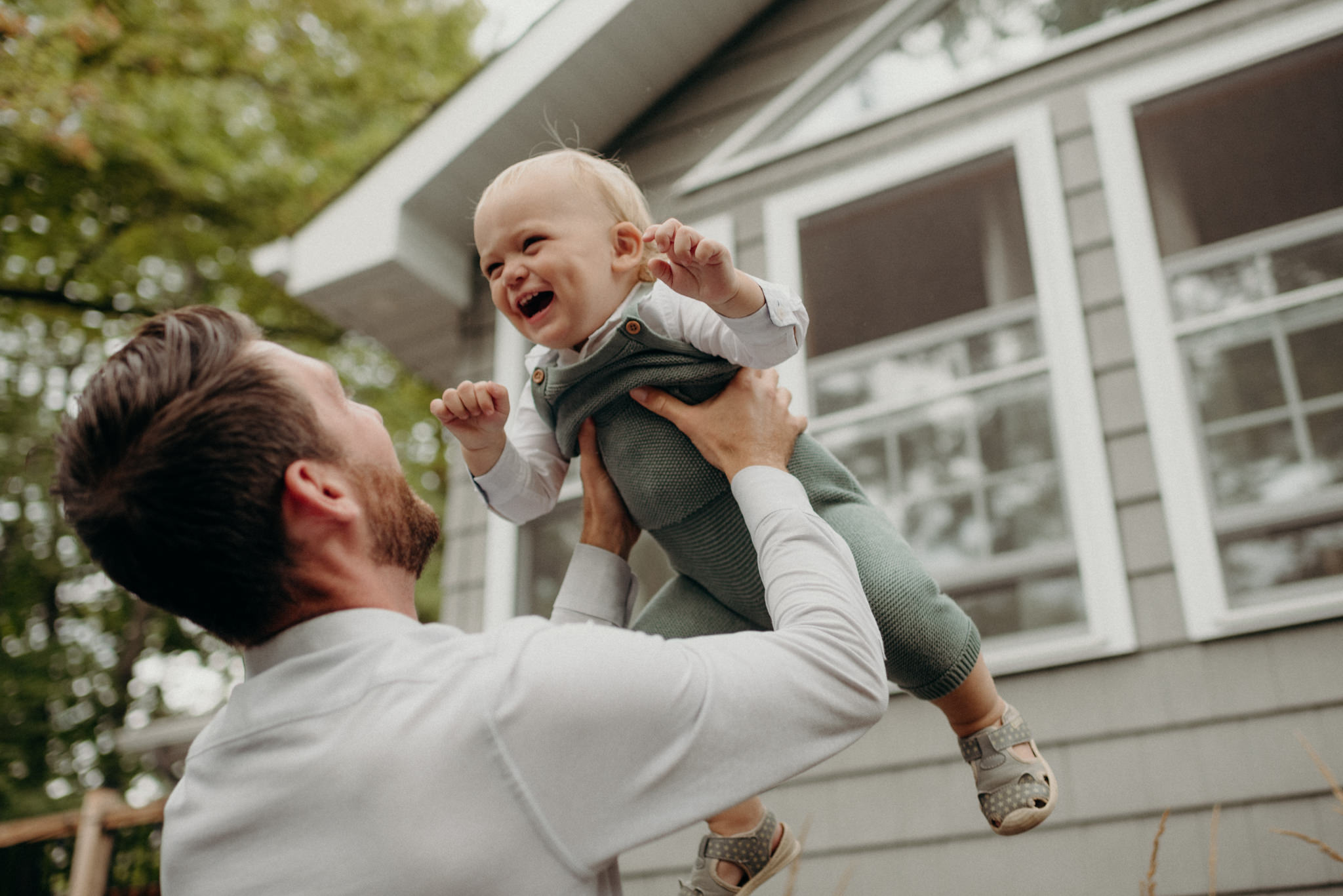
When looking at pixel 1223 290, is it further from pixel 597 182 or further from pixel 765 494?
pixel 765 494

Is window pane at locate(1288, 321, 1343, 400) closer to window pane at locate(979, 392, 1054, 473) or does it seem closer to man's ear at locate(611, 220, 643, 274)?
window pane at locate(979, 392, 1054, 473)

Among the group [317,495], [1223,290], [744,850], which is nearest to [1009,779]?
[744,850]

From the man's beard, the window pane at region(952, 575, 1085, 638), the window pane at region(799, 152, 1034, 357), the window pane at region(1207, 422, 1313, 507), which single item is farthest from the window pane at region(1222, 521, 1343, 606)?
the man's beard

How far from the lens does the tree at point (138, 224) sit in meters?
9.71

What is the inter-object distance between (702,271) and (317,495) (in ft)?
1.90

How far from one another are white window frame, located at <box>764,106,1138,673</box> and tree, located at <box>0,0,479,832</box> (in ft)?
22.8

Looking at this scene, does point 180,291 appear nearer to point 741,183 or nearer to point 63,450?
point 741,183

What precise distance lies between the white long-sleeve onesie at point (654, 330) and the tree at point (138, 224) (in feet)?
26.8

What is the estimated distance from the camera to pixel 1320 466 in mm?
4746

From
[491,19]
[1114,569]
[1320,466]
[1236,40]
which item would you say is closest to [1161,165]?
[1236,40]

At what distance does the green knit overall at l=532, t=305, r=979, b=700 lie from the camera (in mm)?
1624

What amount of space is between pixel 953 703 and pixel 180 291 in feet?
43.2

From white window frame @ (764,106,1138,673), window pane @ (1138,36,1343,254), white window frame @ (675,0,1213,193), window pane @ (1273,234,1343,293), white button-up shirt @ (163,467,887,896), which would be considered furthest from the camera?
window pane @ (1273,234,1343,293)

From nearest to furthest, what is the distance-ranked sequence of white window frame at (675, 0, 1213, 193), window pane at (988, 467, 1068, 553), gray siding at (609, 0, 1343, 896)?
gray siding at (609, 0, 1343, 896) < white window frame at (675, 0, 1213, 193) < window pane at (988, 467, 1068, 553)
